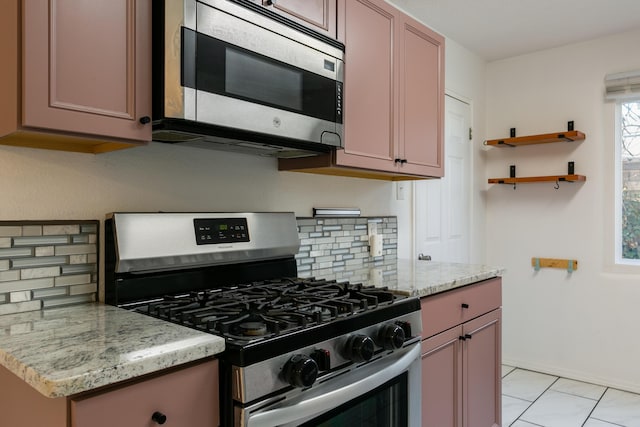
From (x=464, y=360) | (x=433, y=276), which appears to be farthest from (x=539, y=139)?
(x=464, y=360)

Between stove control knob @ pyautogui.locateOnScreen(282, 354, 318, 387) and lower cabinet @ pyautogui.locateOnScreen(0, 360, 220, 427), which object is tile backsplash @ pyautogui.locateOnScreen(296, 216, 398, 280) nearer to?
stove control knob @ pyautogui.locateOnScreen(282, 354, 318, 387)

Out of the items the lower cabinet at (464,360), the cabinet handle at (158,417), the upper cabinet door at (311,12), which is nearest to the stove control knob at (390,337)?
the lower cabinet at (464,360)

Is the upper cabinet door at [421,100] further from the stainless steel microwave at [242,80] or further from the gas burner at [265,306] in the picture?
the gas burner at [265,306]

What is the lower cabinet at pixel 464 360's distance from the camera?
71.3 inches

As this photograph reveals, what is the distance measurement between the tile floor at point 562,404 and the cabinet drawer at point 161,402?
7.34 ft

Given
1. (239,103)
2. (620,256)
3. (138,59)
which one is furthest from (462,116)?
(138,59)

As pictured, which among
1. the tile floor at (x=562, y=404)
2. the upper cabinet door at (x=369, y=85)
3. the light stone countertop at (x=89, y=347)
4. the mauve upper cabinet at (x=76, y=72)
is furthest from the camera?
the tile floor at (x=562, y=404)

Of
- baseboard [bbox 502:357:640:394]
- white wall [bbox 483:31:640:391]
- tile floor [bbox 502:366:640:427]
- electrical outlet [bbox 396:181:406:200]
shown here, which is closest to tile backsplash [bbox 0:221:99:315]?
electrical outlet [bbox 396:181:406:200]

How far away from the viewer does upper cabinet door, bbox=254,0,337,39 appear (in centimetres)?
155

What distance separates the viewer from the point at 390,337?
4.55 ft

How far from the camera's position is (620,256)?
3211 millimetres

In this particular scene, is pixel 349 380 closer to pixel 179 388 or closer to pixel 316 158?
pixel 179 388

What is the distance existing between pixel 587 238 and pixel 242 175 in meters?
2.68

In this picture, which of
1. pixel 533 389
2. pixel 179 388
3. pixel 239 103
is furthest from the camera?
pixel 533 389
